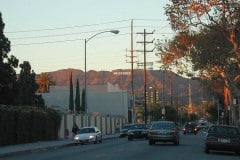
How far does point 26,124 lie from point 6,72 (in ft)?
42.6

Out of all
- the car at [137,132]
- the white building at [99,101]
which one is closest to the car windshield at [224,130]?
the car at [137,132]

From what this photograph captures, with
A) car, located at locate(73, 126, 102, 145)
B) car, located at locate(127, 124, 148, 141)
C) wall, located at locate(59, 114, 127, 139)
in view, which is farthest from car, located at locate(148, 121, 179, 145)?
wall, located at locate(59, 114, 127, 139)

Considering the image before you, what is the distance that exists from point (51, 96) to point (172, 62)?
171 ft

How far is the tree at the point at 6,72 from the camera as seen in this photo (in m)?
57.9

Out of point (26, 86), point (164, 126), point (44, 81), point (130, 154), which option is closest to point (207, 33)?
point (164, 126)

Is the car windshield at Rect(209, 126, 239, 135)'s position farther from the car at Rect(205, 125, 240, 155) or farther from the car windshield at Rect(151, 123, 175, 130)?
the car windshield at Rect(151, 123, 175, 130)

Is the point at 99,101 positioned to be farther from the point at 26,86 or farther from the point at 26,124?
the point at 26,124

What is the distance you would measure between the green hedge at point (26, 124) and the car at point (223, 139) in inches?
679

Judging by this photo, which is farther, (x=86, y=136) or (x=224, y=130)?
(x=86, y=136)

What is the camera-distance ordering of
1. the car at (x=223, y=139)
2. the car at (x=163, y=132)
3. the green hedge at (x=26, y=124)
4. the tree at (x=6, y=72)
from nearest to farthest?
the car at (x=223, y=139) < the car at (x=163, y=132) < the green hedge at (x=26, y=124) < the tree at (x=6, y=72)

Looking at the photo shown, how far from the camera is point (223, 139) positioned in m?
29.7

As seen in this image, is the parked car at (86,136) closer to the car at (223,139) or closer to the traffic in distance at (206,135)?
the traffic in distance at (206,135)

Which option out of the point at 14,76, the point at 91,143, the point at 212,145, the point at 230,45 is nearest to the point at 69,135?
the point at 14,76

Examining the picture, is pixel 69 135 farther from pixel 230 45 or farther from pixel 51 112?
pixel 230 45
